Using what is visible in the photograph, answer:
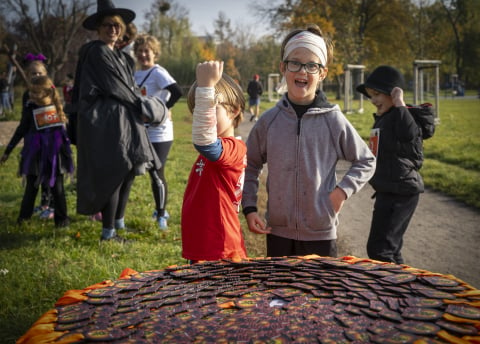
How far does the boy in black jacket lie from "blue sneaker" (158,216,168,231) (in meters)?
2.23

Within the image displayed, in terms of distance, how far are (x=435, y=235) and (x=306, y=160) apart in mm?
2755

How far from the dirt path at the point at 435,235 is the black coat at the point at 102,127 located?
2.03 metres

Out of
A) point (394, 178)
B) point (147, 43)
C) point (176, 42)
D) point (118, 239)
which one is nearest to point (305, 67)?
point (394, 178)

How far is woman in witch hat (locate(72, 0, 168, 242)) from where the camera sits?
413 cm

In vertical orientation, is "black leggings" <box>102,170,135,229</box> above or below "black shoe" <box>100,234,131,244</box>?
above

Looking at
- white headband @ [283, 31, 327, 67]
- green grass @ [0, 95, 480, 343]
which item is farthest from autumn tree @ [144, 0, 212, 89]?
white headband @ [283, 31, 327, 67]

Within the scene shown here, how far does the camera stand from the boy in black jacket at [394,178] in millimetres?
3398

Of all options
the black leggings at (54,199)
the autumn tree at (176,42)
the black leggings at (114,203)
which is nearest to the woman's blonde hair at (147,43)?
the black leggings at (114,203)

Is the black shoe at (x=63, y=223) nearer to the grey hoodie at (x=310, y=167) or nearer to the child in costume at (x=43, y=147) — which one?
the child in costume at (x=43, y=147)

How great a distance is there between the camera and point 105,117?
13.6ft

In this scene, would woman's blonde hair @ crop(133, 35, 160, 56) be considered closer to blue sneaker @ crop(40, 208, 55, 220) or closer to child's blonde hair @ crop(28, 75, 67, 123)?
child's blonde hair @ crop(28, 75, 67, 123)

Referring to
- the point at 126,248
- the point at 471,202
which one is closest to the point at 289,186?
the point at 126,248

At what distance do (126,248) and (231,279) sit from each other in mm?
3015

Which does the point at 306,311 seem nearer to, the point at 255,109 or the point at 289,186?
the point at 289,186
